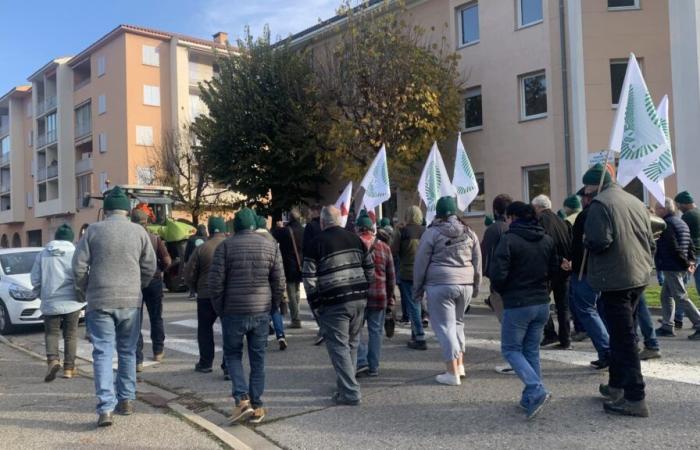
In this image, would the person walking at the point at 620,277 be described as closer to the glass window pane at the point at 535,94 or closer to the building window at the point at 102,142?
the glass window pane at the point at 535,94

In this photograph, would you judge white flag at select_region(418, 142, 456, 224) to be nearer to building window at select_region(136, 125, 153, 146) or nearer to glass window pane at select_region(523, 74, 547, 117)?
glass window pane at select_region(523, 74, 547, 117)

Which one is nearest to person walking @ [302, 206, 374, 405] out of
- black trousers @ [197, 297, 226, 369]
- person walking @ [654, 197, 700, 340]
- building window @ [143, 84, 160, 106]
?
black trousers @ [197, 297, 226, 369]

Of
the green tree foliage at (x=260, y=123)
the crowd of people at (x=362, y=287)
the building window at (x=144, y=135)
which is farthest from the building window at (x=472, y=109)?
the building window at (x=144, y=135)

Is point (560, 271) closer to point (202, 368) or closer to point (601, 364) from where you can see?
point (601, 364)

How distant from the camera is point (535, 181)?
19.3 meters

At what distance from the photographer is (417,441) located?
4.74 metres

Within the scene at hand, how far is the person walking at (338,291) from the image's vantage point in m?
5.77

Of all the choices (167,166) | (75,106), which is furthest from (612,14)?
(75,106)

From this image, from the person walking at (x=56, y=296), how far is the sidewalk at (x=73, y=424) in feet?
1.16

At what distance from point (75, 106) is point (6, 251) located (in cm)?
3817

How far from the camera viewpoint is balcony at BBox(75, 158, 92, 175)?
44.5 meters

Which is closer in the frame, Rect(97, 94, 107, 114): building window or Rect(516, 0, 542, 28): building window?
Rect(516, 0, 542, 28): building window

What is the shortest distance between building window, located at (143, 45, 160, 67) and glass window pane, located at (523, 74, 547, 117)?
2969cm

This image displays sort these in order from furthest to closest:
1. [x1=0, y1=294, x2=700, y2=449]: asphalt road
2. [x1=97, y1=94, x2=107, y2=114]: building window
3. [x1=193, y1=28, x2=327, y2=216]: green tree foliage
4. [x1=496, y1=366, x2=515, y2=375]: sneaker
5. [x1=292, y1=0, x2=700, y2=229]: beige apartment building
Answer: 1. [x1=97, y1=94, x2=107, y2=114]: building window
2. [x1=193, y1=28, x2=327, y2=216]: green tree foliage
3. [x1=292, y1=0, x2=700, y2=229]: beige apartment building
4. [x1=496, y1=366, x2=515, y2=375]: sneaker
5. [x1=0, y1=294, x2=700, y2=449]: asphalt road
